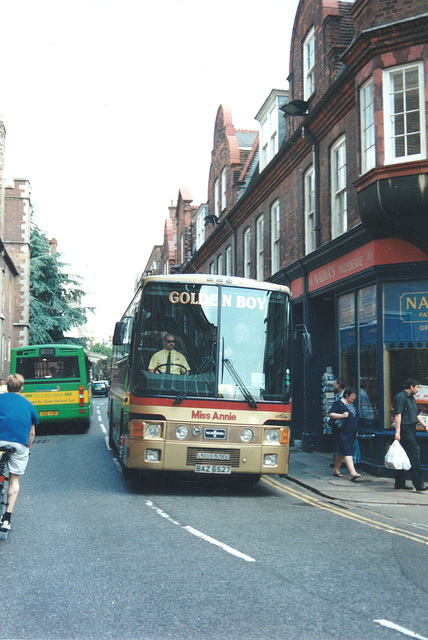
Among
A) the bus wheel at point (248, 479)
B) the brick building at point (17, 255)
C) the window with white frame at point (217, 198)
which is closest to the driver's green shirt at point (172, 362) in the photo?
the bus wheel at point (248, 479)

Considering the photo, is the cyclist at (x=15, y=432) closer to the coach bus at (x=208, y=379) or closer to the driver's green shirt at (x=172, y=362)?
the coach bus at (x=208, y=379)

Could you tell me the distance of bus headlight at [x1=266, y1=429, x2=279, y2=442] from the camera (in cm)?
1010

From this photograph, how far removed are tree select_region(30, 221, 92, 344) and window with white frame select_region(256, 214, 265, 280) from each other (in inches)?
1247

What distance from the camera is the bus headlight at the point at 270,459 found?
10.1 metres

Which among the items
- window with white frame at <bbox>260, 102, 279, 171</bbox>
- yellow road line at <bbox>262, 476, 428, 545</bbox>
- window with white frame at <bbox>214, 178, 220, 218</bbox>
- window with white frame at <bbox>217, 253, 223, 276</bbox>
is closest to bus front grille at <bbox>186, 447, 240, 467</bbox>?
yellow road line at <bbox>262, 476, 428, 545</bbox>

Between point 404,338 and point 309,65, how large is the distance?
895 cm

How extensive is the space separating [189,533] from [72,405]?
14.7 metres

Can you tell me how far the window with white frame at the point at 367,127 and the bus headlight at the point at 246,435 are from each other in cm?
575

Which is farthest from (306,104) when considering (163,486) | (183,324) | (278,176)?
(163,486)

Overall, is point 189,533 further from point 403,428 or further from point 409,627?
point 403,428

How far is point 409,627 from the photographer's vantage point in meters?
4.51

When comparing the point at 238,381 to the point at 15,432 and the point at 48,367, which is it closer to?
the point at 15,432

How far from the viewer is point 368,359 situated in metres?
13.6

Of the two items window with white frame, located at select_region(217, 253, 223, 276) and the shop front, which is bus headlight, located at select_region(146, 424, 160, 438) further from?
window with white frame, located at select_region(217, 253, 223, 276)
